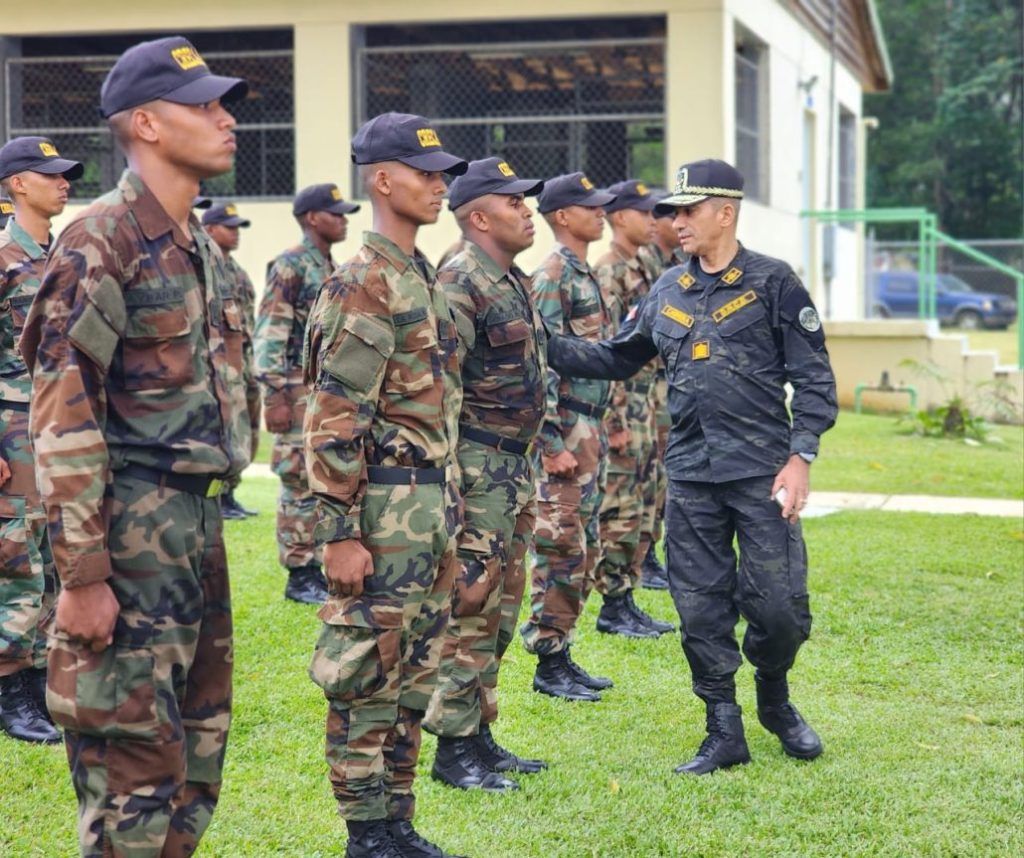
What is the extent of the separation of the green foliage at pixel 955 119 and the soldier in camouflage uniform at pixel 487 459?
40.5 m

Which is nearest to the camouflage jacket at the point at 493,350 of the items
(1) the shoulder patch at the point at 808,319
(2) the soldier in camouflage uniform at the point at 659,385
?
(1) the shoulder patch at the point at 808,319

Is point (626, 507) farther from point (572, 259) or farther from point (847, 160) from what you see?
point (847, 160)

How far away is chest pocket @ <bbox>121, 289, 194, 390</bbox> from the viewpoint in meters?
3.48

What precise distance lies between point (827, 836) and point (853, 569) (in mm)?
4464

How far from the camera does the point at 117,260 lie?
3434 mm

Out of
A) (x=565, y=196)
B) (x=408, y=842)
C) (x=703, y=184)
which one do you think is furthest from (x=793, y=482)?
(x=565, y=196)

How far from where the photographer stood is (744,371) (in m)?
5.57

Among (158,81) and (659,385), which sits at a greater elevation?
(158,81)

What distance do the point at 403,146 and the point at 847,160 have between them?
22116mm

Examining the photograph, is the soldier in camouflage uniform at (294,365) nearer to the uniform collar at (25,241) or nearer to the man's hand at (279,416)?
the man's hand at (279,416)

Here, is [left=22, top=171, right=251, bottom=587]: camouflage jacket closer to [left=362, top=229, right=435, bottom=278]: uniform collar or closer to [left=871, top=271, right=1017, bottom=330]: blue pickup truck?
[left=362, top=229, right=435, bottom=278]: uniform collar

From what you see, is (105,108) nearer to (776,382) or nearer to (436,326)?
(436,326)

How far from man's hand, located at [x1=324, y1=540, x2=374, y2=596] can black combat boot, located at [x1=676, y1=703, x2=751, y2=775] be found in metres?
1.88

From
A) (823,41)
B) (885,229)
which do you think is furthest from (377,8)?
(885,229)
